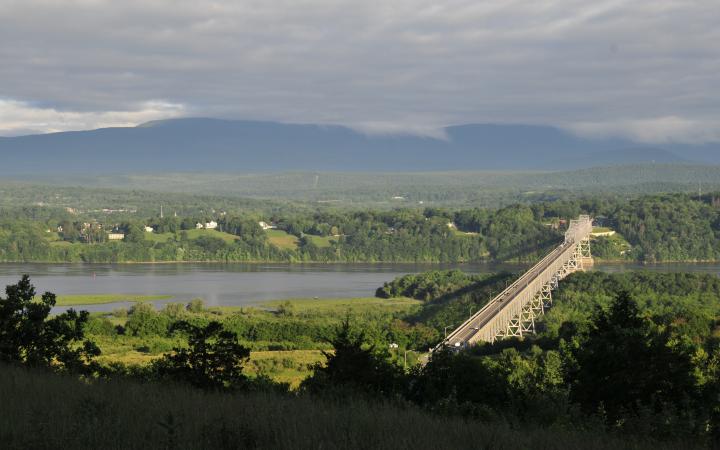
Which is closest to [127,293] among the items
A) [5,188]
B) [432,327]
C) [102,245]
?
[432,327]

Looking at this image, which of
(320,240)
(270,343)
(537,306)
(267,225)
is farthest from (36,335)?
(267,225)

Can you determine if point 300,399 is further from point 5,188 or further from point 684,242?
point 5,188

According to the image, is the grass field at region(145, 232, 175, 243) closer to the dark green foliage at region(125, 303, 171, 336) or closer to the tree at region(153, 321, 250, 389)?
the dark green foliage at region(125, 303, 171, 336)

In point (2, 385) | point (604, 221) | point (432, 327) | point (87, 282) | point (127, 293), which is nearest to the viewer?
point (2, 385)

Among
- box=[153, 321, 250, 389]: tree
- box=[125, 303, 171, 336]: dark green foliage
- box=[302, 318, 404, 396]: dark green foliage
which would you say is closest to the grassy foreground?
box=[302, 318, 404, 396]: dark green foliage

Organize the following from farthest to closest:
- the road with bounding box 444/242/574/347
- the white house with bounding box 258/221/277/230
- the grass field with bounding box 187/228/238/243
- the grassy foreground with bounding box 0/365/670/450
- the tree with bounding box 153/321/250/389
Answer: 1. the white house with bounding box 258/221/277/230
2. the grass field with bounding box 187/228/238/243
3. the road with bounding box 444/242/574/347
4. the tree with bounding box 153/321/250/389
5. the grassy foreground with bounding box 0/365/670/450

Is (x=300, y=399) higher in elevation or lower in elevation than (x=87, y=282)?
higher

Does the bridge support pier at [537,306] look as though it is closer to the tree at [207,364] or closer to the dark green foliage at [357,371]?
the dark green foliage at [357,371]
